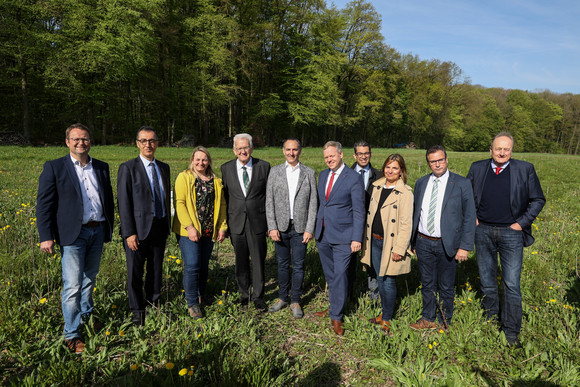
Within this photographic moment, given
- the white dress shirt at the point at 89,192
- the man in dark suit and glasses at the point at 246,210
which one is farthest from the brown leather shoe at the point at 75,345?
the man in dark suit and glasses at the point at 246,210

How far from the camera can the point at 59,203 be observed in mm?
3309

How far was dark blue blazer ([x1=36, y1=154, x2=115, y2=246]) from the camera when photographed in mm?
3223

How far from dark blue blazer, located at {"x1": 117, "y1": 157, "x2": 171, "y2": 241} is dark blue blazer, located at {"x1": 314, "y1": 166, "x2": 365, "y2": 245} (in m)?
2.26

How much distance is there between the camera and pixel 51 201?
10.7ft

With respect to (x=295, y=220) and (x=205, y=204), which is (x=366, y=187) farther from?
(x=205, y=204)

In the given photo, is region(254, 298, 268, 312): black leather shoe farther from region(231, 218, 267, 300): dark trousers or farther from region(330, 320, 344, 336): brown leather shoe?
region(330, 320, 344, 336): brown leather shoe

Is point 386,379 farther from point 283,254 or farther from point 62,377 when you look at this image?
point 62,377

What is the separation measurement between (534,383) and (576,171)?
19.3 meters

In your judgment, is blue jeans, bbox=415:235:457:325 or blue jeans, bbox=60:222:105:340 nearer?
blue jeans, bbox=60:222:105:340

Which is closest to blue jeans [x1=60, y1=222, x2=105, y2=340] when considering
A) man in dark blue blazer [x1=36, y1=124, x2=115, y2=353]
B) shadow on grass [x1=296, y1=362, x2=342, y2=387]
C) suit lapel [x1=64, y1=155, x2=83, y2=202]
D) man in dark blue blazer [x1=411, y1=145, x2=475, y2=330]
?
man in dark blue blazer [x1=36, y1=124, x2=115, y2=353]

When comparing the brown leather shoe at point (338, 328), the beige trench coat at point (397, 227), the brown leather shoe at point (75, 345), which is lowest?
the brown leather shoe at point (338, 328)

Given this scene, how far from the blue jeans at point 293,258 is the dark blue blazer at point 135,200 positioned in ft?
5.83

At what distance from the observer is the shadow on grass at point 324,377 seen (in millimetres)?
3082

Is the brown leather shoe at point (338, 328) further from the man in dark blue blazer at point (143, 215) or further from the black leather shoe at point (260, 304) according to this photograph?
the man in dark blue blazer at point (143, 215)
